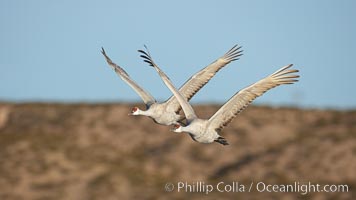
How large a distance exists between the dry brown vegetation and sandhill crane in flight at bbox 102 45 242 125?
2658 cm

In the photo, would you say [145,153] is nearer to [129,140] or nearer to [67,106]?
[129,140]

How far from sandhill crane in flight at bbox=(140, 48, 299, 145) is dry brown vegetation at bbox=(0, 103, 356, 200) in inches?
1146

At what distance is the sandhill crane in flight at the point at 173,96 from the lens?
1447 inches

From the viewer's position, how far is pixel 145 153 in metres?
73.8

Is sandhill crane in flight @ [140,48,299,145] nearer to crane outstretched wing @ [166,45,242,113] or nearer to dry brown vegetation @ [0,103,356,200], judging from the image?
crane outstretched wing @ [166,45,242,113]

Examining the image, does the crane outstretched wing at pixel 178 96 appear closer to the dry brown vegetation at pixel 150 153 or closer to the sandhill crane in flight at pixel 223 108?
the sandhill crane in flight at pixel 223 108

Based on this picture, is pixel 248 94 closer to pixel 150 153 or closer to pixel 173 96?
pixel 173 96

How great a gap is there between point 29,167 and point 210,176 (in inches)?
471

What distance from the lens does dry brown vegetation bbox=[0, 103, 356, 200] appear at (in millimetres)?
67250

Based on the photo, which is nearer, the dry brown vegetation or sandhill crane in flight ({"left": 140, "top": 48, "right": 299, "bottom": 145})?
sandhill crane in flight ({"left": 140, "top": 48, "right": 299, "bottom": 145})

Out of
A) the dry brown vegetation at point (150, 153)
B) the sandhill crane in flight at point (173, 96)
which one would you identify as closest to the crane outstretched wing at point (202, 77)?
the sandhill crane in flight at point (173, 96)

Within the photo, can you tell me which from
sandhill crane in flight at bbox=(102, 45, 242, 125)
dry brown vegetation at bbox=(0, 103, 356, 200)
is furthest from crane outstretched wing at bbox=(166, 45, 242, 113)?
dry brown vegetation at bbox=(0, 103, 356, 200)

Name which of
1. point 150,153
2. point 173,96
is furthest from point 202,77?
point 150,153

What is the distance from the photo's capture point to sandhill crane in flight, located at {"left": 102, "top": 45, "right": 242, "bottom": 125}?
121 ft
